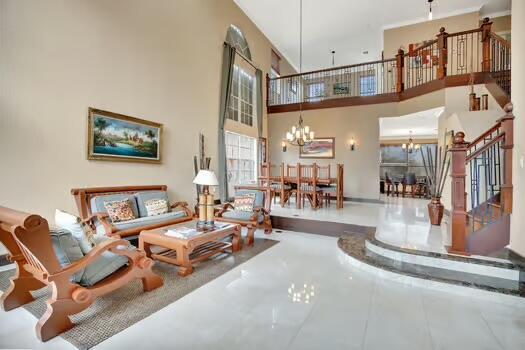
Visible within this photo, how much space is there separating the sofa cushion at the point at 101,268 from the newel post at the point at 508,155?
14.1 ft

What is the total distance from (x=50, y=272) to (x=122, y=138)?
2.90m

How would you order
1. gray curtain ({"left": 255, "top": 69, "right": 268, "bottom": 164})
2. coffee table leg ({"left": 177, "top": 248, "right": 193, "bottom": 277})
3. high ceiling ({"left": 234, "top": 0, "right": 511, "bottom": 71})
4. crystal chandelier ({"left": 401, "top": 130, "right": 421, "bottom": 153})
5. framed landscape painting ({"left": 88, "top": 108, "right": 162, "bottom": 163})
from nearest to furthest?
1. coffee table leg ({"left": 177, "top": 248, "right": 193, "bottom": 277})
2. framed landscape painting ({"left": 88, "top": 108, "right": 162, "bottom": 163})
3. high ceiling ({"left": 234, "top": 0, "right": 511, "bottom": 71})
4. gray curtain ({"left": 255, "top": 69, "right": 268, "bottom": 164})
5. crystal chandelier ({"left": 401, "top": 130, "right": 421, "bottom": 153})

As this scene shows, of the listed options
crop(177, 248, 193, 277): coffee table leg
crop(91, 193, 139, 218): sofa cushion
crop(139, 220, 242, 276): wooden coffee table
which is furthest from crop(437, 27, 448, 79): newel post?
crop(91, 193, 139, 218): sofa cushion

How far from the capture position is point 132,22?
439cm

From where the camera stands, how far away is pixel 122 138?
4.29 metres

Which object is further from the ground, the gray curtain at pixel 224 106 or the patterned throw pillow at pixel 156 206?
the gray curtain at pixel 224 106

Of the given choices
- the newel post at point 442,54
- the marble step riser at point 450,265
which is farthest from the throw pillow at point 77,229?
the newel post at point 442,54

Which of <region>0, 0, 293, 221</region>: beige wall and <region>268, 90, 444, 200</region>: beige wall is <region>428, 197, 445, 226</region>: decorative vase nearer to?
<region>268, 90, 444, 200</region>: beige wall

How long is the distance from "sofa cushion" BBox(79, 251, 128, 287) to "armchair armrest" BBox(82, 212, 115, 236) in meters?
1.17

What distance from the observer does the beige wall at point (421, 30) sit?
7.34 m

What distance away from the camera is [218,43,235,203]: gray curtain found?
20.9ft

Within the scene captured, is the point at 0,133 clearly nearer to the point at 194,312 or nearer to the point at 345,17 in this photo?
the point at 194,312

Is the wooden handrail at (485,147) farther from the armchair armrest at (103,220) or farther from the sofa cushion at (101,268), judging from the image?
the armchair armrest at (103,220)

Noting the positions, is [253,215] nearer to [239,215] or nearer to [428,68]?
[239,215]
